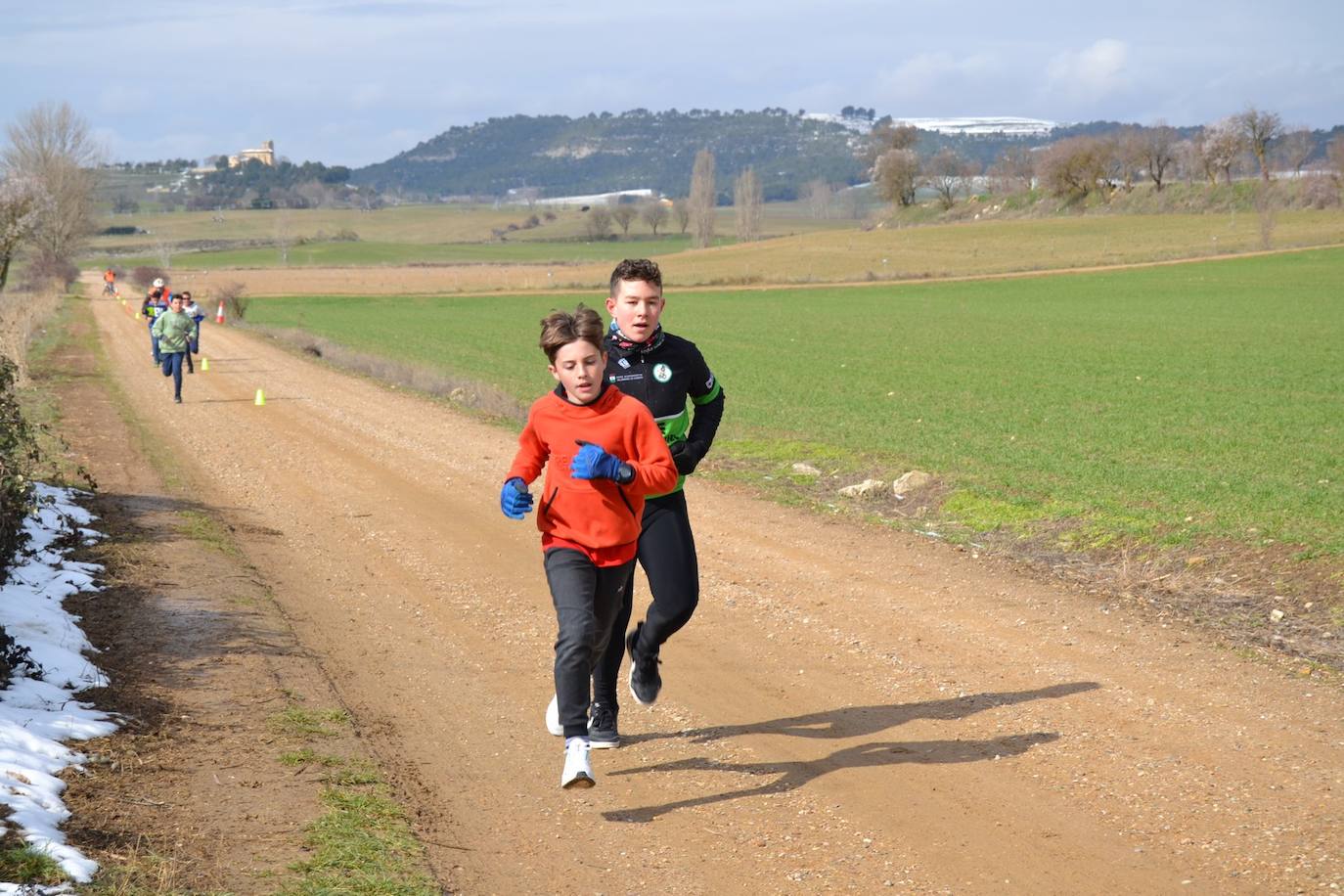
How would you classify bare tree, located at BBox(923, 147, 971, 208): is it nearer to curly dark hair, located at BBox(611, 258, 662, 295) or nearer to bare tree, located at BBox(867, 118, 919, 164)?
bare tree, located at BBox(867, 118, 919, 164)

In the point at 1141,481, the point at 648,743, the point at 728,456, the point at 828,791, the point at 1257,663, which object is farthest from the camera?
the point at 728,456

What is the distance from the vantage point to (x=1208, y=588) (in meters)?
9.61

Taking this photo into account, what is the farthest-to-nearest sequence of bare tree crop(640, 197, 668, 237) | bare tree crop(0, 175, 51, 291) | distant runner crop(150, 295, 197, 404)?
bare tree crop(640, 197, 668, 237) < bare tree crop(0, 175, 51, 291) < distant runner crop(150, 295, 197, 404)

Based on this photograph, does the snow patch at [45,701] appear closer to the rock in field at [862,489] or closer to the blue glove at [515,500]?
the blue glove at [515,500]

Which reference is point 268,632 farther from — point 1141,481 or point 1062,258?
point 1062,258

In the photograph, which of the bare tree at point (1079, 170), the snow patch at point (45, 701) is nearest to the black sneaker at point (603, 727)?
the snow patch at point (45, 701)

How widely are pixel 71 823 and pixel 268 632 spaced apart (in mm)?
3471

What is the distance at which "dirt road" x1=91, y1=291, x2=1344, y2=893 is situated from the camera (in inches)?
195

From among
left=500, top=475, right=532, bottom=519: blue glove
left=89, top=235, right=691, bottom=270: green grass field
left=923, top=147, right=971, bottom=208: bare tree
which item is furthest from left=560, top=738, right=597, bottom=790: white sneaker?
left=923, top=147, right=971, bottom=208: bare tree

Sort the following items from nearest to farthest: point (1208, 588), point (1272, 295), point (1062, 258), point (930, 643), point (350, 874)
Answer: point (350, 874), point (930, 643), point (1208, 588), point (1272, 295), point (1062, 258)

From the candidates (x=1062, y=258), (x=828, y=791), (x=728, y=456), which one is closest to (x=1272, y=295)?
(x=1062, y=258)

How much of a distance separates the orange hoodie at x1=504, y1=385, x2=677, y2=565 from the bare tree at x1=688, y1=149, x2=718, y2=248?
140 metres

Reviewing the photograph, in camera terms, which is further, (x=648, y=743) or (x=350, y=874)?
(x=648, y=743)

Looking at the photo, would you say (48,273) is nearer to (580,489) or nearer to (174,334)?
(174,334)
